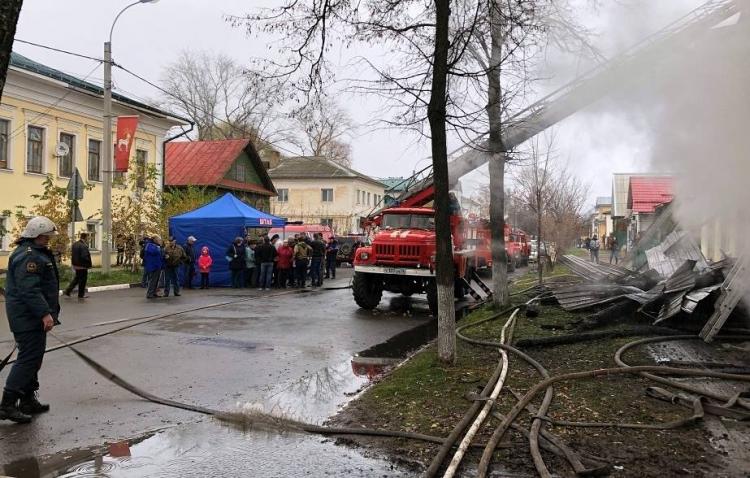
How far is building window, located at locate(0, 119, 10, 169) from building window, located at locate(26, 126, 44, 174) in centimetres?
82

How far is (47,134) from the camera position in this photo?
22922 millimetres

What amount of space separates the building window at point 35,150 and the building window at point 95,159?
2.46 metres

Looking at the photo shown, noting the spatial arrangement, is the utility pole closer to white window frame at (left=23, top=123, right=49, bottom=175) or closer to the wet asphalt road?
the wet asphalt road

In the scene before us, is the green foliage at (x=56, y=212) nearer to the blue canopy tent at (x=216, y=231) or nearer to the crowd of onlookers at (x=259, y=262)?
the crowd of onlookers at (x=259, y=262)

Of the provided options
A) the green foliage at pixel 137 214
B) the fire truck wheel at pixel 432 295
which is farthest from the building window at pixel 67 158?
the fire truck wheel at pixel 432 295

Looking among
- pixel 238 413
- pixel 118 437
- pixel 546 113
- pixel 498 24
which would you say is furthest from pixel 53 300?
pixel 546 113

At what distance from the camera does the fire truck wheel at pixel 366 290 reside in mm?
13672

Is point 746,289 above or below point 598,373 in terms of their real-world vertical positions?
above

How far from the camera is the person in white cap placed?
17.1m

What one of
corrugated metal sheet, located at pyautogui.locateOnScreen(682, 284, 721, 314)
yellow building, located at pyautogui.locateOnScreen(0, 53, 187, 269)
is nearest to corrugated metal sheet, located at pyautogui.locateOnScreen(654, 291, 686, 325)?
corrugated metal sheet, located at pyautogui.locateOnScreen(682, 284, 721, 314)

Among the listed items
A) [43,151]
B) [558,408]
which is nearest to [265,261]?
[43,151]

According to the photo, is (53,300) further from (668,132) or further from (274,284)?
(274,284)

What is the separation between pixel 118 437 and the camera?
16.3ft

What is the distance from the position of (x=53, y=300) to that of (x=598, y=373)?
5523mm
